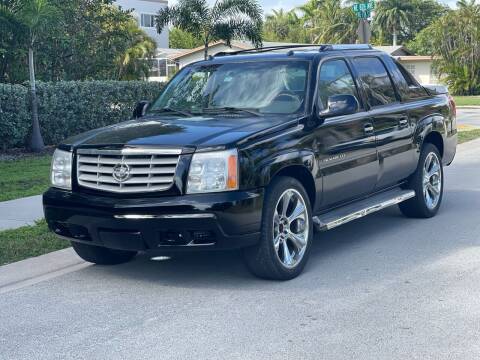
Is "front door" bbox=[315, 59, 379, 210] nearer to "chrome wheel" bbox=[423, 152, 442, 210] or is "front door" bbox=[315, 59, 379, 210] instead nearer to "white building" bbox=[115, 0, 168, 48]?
"chrome wheel" bbox=[423, 152, 442, 210]

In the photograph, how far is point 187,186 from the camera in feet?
19.5

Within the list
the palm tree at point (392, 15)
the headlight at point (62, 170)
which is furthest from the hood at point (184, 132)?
the palm tree at point (392, 15)

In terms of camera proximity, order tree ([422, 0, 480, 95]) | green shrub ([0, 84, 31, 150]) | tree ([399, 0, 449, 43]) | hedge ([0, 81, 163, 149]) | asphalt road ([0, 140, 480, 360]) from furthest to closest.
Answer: tree ([399, 0, 449, 43]) < tree ([422, 0, 480, 95]) < hedge ([0, 81, 163, 149]) < green shrub ([0, 84, 31, 150]) < asphalt road ([0, 140, 480, 360])

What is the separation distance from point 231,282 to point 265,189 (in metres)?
0.85

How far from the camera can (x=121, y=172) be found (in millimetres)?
6137

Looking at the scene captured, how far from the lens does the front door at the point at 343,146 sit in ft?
22.8

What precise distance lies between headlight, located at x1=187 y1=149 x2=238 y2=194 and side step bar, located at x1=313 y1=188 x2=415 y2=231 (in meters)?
1.18

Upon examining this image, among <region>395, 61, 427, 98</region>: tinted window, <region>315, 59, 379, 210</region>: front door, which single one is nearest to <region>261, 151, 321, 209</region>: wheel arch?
<region>315, 59, 379, 210</region>: front door

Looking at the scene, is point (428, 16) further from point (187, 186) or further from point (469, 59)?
point (187, 186)

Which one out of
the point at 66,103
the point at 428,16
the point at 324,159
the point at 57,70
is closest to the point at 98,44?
the point at 57,70

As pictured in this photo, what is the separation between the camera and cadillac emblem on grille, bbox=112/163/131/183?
A: 611cm

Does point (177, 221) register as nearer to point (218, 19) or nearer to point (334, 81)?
point (334, 81)

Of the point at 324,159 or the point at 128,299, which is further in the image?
the point at 324,159

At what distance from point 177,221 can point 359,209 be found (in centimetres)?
225
